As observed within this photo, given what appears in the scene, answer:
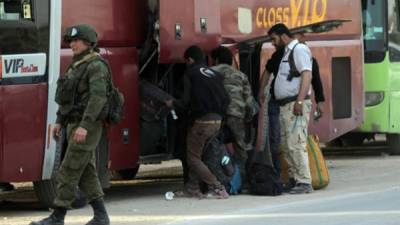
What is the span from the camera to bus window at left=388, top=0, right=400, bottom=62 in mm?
14391

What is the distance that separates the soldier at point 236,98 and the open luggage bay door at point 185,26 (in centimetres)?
22

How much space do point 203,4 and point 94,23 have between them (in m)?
1.43

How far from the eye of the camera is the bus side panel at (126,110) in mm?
9445

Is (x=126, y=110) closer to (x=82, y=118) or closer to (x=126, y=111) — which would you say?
(x=126, y=111)

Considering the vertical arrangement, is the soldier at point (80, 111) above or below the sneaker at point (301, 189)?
above

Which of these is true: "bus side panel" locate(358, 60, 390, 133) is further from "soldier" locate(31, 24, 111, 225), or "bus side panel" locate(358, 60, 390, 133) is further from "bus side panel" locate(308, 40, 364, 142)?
"soldier" locate(31, 24, 111, 225)

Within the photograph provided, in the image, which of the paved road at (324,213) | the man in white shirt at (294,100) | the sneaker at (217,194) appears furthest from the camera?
the man in white shirt at (294,100)

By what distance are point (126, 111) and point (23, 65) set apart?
162 centimetres

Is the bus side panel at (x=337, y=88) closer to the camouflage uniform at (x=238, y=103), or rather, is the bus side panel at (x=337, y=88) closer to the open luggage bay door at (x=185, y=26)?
the camouflage uniform at (x=238, y=103)

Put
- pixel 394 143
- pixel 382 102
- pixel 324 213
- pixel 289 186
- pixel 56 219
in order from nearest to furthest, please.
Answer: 1. pixel 56 219
2. pixel 324 213
3. pixel 289 186
4. pixel 382 102
5. pixel 394 143

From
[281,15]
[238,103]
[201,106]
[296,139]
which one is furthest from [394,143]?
[201,106]

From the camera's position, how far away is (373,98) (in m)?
14.4

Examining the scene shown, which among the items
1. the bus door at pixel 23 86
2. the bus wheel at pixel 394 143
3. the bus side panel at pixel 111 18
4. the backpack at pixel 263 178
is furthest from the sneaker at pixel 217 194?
the bus wheel at pixel 394 143

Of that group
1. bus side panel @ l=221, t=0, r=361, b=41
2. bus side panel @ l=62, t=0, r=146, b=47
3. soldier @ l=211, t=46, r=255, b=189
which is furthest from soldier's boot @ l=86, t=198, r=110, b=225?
bus side panel @ l=221, t=0, r=361, b=41
